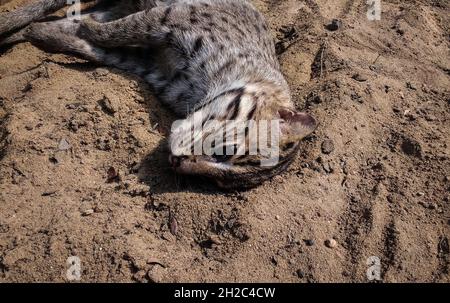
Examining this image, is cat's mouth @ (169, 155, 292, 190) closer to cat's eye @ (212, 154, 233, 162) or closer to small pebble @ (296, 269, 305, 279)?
cat's eye @ (212, 154, 233, 162)

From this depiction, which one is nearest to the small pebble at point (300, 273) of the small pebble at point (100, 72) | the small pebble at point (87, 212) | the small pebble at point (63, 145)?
the small pebble at point (87, 212)

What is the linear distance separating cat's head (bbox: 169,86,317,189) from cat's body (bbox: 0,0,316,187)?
0.04ft

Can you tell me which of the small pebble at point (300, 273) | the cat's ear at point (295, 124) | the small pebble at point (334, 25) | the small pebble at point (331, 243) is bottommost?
the small pebble at point (300, 273)

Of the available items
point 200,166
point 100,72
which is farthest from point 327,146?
point 100,72

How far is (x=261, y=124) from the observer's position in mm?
4691

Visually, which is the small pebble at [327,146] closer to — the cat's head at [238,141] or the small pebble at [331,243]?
the cat's head at [238,141]

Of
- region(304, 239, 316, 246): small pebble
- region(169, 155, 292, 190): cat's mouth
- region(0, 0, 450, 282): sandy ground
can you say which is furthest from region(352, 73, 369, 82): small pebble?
region(304, 239, 316, 246): small pebble

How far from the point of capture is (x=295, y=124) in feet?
15.7

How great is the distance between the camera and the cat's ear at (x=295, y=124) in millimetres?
4766

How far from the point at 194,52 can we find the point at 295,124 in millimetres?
1678

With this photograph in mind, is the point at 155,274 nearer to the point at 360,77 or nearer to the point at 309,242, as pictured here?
the point at 309,242

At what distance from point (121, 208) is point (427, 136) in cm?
309

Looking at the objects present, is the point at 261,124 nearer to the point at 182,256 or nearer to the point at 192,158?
the point at 192,158

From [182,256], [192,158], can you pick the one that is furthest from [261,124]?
[182,256]
